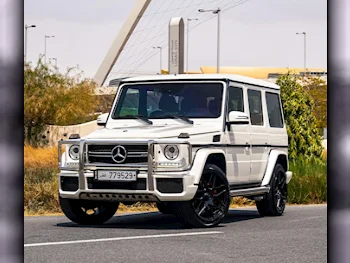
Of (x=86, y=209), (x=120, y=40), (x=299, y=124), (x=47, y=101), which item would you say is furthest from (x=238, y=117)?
(x=120, y=40)

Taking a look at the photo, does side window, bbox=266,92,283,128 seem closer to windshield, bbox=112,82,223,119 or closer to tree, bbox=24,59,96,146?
windshield, bbox=112,82,223,119

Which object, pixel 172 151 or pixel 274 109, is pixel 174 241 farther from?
pixel 274 109

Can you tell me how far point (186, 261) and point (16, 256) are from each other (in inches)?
250

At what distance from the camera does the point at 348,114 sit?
772 millimetres

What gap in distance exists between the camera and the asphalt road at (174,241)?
7.44 metres

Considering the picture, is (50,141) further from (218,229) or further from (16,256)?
(16,256)

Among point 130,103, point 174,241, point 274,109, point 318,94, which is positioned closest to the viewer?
point 174,241

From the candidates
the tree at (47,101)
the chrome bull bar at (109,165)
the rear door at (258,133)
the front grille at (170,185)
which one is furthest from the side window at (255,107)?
the tree at (47,101)

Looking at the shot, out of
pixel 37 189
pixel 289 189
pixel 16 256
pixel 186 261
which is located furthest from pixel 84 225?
pixel 16 256

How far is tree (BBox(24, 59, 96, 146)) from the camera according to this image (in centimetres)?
4553

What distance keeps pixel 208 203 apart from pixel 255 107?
2352 mm

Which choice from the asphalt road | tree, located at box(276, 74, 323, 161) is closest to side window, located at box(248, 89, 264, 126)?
the asphalt road

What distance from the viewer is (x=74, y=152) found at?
10.7 metres

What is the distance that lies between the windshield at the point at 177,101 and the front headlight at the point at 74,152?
1.10 meters
